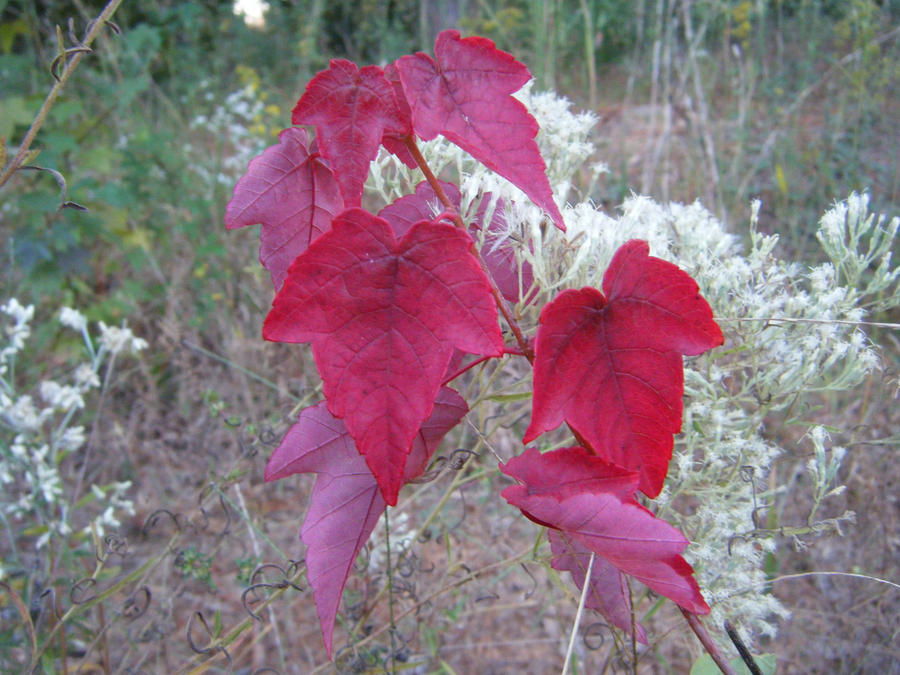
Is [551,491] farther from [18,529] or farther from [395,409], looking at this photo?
[18,529]

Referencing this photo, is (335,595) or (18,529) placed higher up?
(335,595)

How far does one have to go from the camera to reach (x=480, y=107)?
50 centimetres

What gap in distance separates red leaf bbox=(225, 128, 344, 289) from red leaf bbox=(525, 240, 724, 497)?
0.81 ft

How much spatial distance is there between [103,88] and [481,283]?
2.48 metres

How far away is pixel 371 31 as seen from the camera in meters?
5.09

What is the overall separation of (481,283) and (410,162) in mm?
246

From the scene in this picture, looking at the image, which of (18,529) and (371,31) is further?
(371,31)

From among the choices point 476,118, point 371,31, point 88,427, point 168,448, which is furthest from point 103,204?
point 371,31

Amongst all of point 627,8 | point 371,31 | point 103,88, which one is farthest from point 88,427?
point 627,8

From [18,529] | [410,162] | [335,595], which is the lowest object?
[18,529]

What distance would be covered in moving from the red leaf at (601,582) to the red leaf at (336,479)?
154 millimetres

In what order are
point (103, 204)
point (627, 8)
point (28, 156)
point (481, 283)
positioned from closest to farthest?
1. point (481, 283)
2. point (28, 156)
3. point (103, 204)
4. point (627, 8)

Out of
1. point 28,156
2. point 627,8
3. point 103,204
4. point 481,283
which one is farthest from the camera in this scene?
point 627,8

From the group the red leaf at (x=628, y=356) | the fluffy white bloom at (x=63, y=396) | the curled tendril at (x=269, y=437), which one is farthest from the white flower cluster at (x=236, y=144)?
the red leaf at (x=628, y=356)
